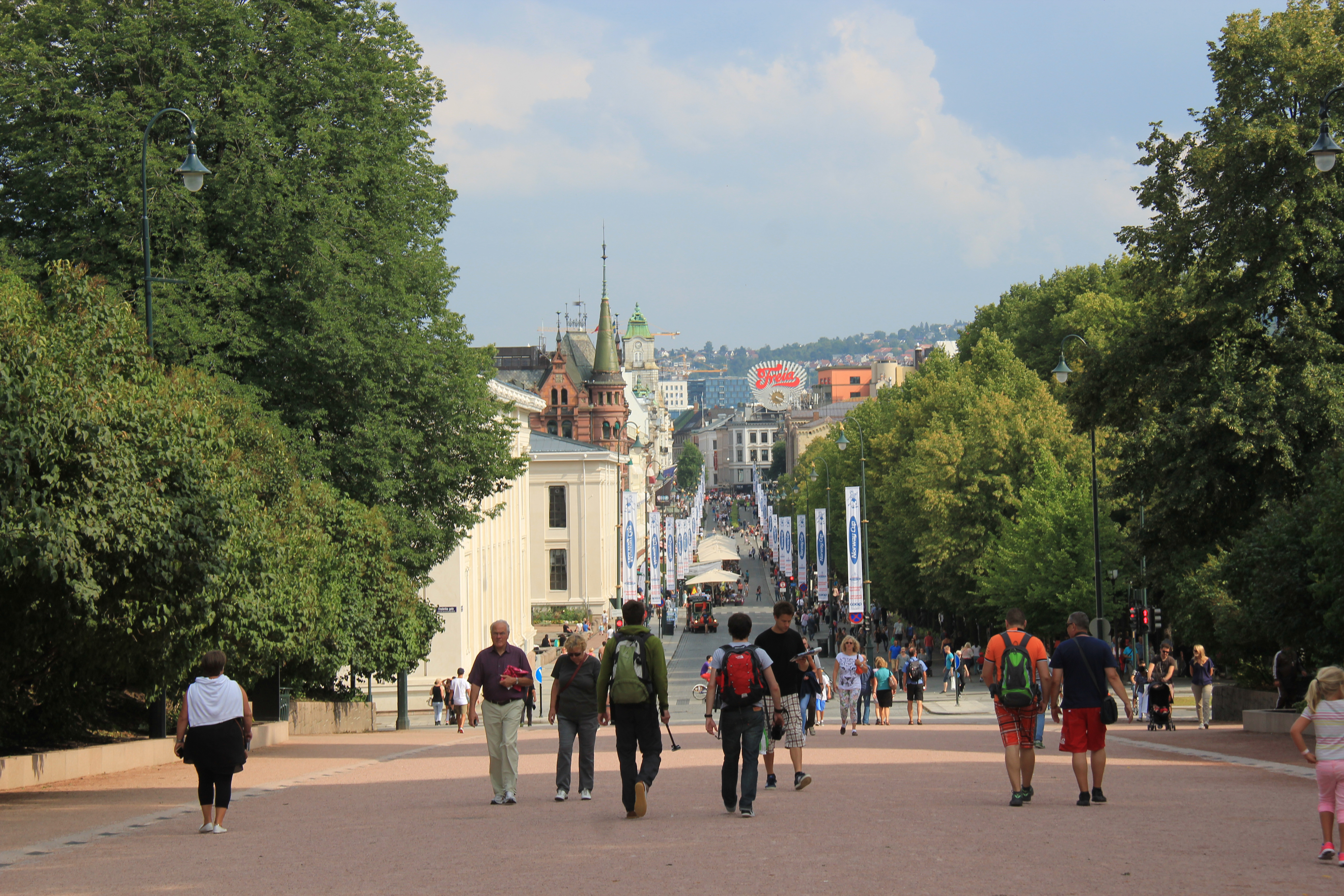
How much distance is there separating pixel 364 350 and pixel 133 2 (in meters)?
8.06

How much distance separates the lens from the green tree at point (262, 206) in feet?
90.5

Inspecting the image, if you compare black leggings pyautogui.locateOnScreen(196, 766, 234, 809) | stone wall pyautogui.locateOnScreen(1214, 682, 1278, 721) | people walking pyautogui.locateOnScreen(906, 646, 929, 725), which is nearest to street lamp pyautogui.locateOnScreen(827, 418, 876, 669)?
people walking pyautogui.locateOnScreen(906, 646, 929, 725)

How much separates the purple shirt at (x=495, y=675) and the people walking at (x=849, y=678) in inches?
488

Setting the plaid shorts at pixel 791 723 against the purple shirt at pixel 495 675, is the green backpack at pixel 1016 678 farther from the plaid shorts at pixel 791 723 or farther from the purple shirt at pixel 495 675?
the purple shirt at pixel 495 675

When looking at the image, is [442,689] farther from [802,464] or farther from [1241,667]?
[802,464]

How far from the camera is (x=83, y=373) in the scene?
639 inches

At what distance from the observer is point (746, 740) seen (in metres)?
12.2

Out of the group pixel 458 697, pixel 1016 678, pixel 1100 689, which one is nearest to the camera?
pixel 1016 678

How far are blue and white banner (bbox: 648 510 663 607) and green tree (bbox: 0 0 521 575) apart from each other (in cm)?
4818

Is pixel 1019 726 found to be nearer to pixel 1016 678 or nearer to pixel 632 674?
pixel 1016 678

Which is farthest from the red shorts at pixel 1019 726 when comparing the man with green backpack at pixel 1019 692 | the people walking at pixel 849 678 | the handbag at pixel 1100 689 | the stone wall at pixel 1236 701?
the stone wall at pixel 1236 701

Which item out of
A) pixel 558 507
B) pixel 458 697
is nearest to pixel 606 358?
pixel 558 507

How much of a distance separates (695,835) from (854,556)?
4292 centimetres

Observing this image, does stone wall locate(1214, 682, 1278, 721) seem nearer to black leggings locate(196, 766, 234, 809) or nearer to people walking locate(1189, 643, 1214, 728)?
people walking locate(1189, 643, 1214, 728)
